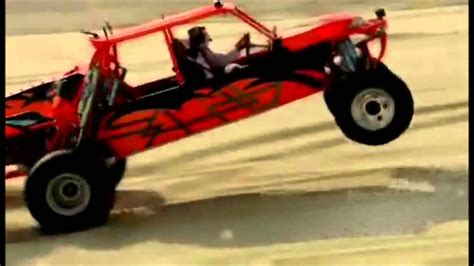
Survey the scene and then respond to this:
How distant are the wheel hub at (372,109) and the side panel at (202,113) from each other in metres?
0.05

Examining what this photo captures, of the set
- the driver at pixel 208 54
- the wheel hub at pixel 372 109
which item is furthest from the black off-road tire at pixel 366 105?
the driver at pixel 208 54

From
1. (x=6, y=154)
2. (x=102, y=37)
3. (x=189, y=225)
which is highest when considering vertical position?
(x=102, y=37)

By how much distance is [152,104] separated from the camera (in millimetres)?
1251

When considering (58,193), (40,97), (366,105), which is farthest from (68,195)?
(366,105)

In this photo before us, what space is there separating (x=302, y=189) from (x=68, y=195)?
271 millimetres

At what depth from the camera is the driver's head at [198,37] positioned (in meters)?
1.26

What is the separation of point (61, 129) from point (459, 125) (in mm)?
466

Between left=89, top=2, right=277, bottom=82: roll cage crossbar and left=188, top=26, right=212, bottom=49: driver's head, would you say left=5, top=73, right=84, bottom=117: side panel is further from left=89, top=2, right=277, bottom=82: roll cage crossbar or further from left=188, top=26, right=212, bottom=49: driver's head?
left=188, top=26, right=212, bottom=49: driver's head

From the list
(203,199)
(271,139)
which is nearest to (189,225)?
(203,199)

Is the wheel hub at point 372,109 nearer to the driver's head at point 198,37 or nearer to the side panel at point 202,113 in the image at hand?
the side panel at point 202,113

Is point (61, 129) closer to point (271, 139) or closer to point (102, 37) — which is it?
point (102, 37)

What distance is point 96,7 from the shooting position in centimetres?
128

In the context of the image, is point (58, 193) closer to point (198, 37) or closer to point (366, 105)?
point (198, 37)

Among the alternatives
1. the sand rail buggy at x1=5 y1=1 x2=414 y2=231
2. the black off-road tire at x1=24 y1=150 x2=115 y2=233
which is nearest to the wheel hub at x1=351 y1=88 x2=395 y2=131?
the sand rail buggy at x1=5 y1=1 x2=414 y2=231
